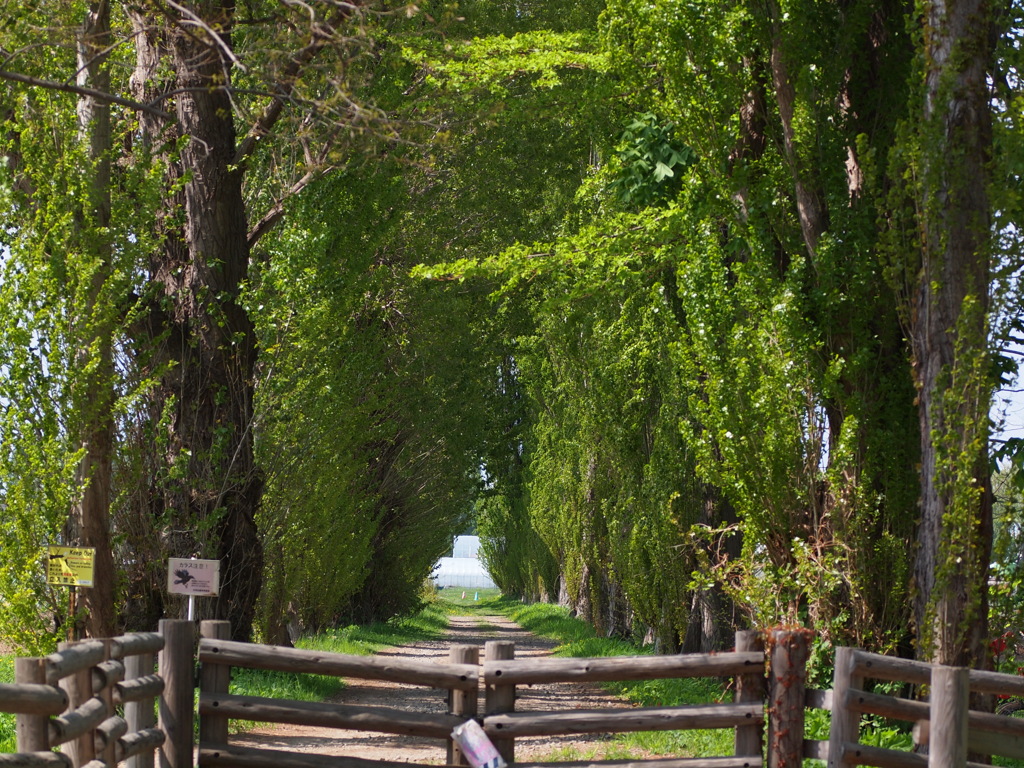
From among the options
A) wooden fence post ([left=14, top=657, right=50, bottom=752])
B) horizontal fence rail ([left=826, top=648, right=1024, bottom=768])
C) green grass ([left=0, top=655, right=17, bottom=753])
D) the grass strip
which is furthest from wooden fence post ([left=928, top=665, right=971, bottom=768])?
the grass strip

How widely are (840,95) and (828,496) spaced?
12.4ft

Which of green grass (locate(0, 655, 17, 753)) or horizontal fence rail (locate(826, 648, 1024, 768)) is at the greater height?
horizontal fence rail (locate(826, 648, 1024, 768))

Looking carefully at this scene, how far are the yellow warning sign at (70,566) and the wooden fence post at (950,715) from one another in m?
6.08

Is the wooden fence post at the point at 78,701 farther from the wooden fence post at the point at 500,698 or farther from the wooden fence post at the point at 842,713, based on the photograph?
the wooden fence post at the point at 842,713

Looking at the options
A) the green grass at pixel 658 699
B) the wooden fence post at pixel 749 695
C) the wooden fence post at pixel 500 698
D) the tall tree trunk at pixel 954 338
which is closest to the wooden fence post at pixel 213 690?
the wooden fence post at pixel 500 698

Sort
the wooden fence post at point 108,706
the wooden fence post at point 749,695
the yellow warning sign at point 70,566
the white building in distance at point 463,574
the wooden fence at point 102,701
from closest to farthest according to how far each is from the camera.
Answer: the wooden fence at point 102,701 → the wooden fence post at point 108,706 → the wooden fence post at point 749,695 → the yellow warning sign at point 70,566 → the white building in distance at point 463,574

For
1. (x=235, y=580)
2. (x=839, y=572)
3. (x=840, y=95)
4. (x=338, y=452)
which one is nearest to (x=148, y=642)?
(x=839, y=572)

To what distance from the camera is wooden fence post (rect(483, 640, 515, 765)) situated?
7.64 m

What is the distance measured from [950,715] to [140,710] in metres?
4.71

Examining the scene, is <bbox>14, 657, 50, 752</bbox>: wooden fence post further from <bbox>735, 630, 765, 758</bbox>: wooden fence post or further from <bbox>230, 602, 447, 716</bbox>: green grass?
<bbox>230, 602, 447, 716</bbox>: green grass

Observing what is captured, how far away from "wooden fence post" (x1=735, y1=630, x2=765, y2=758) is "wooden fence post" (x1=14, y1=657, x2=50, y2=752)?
432 cm

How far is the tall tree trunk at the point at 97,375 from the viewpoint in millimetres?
10305

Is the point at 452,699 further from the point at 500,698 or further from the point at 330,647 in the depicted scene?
the point at 330,647

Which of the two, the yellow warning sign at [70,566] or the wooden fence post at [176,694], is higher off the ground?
the yellow warning sign at [70,566]
